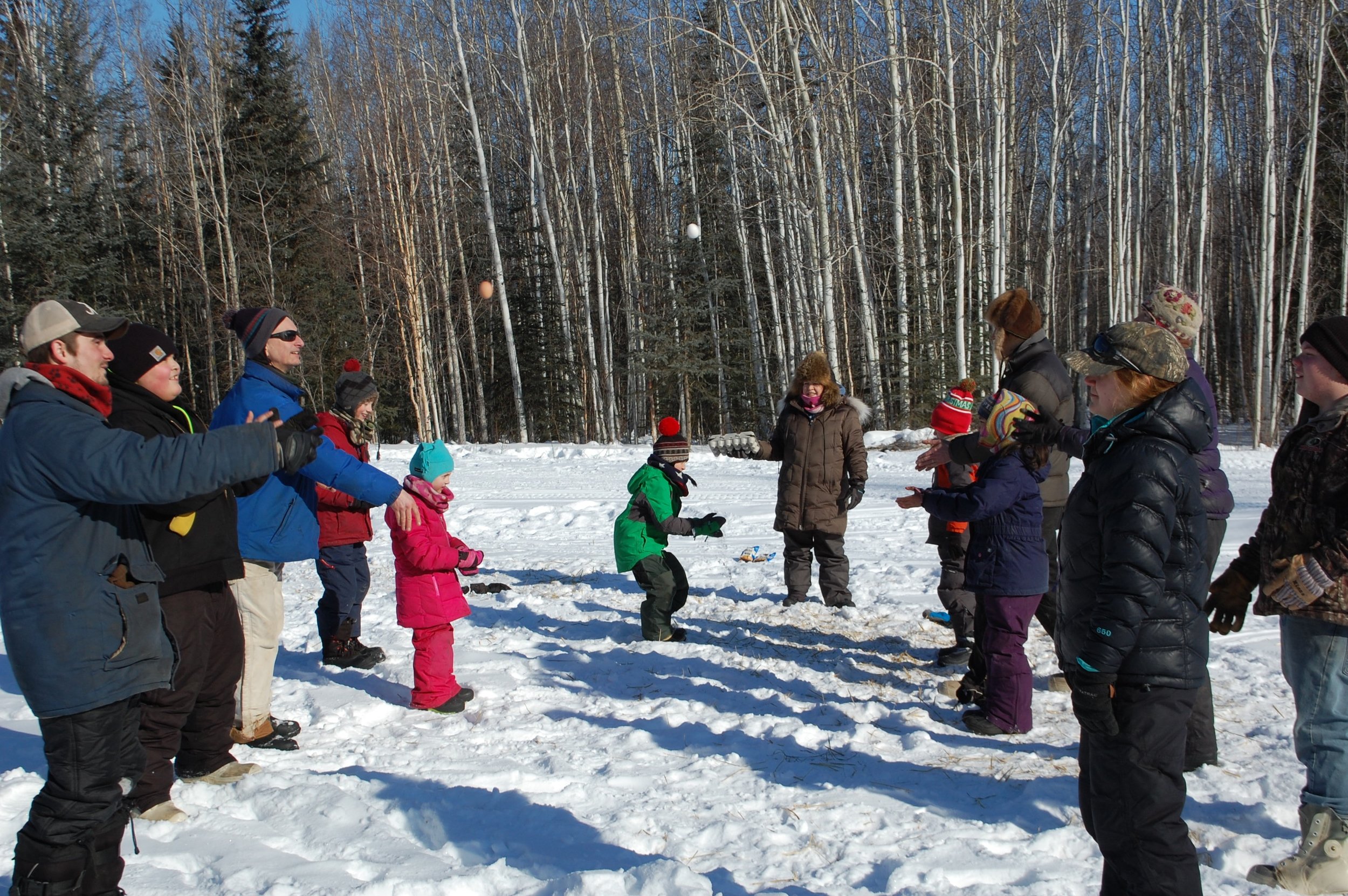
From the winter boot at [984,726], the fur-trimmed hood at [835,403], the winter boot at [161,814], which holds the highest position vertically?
the fur-trimmed hood at [835,403]

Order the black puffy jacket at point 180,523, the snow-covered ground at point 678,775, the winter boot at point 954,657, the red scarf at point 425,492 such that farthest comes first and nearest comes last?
the winter boot at point 954,657, the red scarf at point 425,492, the black puffy jacket at point 180,523, the snow-covered ground at point 678,775

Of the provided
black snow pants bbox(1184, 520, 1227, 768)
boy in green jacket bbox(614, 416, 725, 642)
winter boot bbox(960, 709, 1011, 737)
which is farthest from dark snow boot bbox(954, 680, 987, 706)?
boy in green jacket bbox(614, 416, 725, 642)

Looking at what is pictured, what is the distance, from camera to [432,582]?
4594 millimetres

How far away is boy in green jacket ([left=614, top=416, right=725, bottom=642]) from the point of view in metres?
5.79

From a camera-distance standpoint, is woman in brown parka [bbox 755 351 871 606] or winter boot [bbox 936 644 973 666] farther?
woman in brown parka [bbox 755 351 871 606]

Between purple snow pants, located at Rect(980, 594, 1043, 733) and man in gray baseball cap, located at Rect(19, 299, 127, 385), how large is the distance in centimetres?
390

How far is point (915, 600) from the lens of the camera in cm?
666

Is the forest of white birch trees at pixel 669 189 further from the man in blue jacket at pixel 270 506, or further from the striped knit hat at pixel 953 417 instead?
the man in blue jacket at pixel 270 506

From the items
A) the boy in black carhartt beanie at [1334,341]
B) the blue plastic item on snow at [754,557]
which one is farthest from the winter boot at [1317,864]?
the blue plastic item on snow at [754,557]

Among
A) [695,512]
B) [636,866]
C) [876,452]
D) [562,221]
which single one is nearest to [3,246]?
[562,221]

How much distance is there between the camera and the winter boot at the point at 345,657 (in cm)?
550

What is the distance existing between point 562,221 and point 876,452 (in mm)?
12951

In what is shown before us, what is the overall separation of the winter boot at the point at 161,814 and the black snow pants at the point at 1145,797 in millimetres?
3231

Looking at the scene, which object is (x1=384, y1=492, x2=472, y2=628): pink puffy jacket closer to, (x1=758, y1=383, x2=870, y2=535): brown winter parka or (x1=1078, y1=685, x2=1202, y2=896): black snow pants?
(x1=758, y1=383, x2=870, y2=535): brown winter parka
